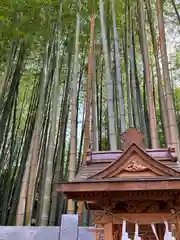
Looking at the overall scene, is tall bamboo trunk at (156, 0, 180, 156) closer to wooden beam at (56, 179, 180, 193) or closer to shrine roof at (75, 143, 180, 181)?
shrine roof at (75, 143, 180, 181)

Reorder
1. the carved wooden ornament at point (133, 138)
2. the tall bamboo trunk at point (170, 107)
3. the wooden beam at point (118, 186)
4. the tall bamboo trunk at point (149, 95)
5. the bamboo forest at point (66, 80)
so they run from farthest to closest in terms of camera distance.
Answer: the bamboo forest at point (66, 80), the tall bamboo trunk at point (149, 95), the tall bamboo trunk at point (170, 107), the carved wooden ornament at point (133, 138), the wooden beam at point (118, 186)

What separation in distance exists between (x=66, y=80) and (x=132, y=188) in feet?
12.1

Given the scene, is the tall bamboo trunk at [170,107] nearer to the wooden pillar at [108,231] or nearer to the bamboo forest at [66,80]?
the bamboo forest at [66,80]

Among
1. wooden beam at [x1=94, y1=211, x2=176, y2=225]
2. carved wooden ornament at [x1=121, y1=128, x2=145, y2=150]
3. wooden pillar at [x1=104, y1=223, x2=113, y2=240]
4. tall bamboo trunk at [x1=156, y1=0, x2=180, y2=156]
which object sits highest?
tall bamboo trunk at [x1=156, y1=0, x2=180, y2=156]

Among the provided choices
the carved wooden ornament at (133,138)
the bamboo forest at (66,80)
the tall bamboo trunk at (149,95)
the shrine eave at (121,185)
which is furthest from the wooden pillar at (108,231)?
Answer: the tall bamboo trunk at (149,95)

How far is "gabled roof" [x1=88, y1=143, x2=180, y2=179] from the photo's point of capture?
1.93m

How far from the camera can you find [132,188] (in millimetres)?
1822

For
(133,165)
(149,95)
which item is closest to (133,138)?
(133,165)

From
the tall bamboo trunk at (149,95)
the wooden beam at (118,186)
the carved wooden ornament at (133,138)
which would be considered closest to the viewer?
the wooden beam at (118,186)

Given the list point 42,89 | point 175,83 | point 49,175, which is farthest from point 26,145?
point 175,83

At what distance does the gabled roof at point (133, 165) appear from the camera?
1935mm

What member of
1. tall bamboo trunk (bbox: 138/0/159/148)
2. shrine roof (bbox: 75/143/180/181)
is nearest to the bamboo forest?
tall bamboo trunk (bbox: 138/0/159/148)

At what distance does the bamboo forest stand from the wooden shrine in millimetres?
1245

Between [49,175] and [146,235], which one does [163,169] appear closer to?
[146,235]
